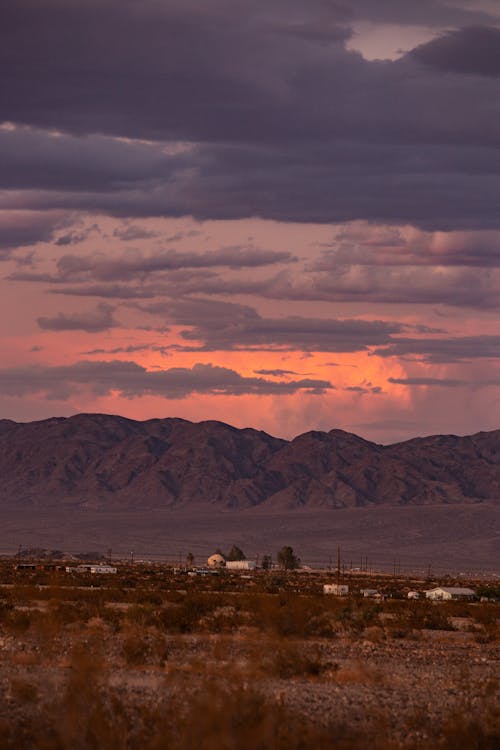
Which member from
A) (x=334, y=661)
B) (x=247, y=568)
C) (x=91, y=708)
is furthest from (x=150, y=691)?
(x=247, y=568)

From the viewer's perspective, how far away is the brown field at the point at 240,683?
16141 millimetres

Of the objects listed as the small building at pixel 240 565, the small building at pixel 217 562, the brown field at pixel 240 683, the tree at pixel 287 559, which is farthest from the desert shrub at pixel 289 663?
the tree at pixel 287 559

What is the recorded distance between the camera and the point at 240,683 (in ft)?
60.1

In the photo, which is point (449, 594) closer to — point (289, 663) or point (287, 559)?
point (289, 663)

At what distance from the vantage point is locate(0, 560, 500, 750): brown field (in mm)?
16141

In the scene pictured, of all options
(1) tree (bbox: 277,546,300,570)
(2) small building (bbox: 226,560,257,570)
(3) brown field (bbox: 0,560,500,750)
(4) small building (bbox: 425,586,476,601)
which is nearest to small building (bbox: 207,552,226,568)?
(2) small building (bbox: 226,560,257,570)

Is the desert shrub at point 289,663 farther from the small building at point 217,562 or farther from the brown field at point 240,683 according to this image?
the small building at point 217,562

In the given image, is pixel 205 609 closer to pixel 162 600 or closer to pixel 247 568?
pixel 162 600

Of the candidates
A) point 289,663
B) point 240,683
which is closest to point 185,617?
point 289,663

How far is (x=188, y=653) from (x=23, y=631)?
5662 millimetres

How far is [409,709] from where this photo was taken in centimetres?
2180

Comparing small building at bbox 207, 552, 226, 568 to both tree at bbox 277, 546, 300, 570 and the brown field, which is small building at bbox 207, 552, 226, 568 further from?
the brown field

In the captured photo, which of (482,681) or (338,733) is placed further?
(482,681)

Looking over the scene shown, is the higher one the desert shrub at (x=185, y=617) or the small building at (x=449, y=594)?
the desert shrub at (x=185, y=617)
